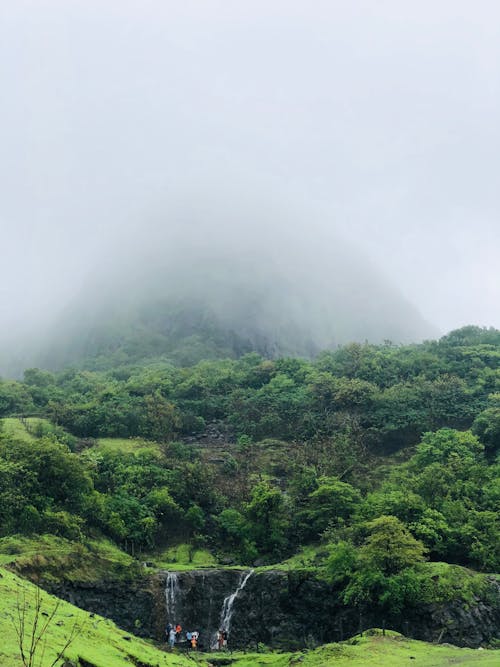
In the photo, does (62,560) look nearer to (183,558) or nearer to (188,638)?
(188,638)

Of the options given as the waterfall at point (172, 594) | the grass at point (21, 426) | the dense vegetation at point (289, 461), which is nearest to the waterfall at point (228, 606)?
the waterfall at point (172, 594)

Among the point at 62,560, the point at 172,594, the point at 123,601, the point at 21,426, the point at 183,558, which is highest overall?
the point at 21,426

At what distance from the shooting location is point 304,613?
46031mm

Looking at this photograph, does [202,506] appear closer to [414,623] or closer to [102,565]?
[102,565]

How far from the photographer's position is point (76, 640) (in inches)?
875

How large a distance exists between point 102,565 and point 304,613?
1582cm

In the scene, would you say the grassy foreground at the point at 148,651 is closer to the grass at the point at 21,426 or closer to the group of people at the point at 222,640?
the group of people at the point at 222,640

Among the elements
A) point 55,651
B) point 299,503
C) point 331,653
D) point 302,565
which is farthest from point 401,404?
point 55,651

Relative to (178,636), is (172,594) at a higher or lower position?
higher

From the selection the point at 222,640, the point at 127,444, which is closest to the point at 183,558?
the point at 222,640

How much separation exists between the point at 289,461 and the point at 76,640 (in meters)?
52.8

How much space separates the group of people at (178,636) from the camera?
4066 cm

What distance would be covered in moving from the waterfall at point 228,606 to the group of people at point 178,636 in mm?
3234

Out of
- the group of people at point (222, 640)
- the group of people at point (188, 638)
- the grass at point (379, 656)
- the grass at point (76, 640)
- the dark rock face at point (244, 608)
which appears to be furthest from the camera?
the group of people at point (222, 640)
